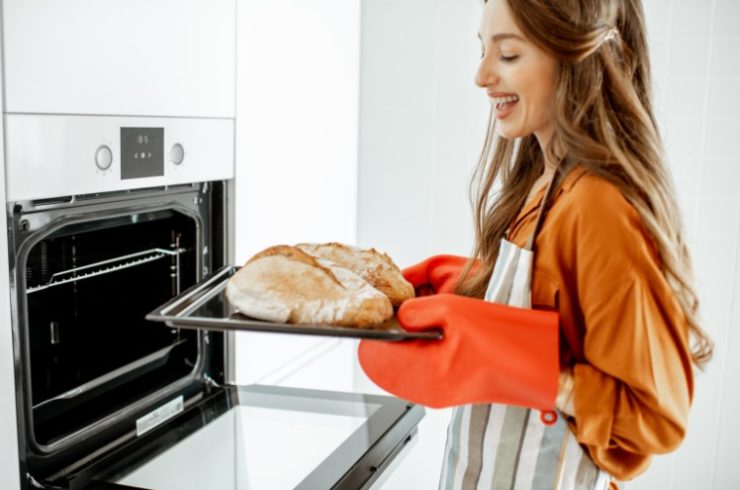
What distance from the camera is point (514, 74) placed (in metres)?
0.94

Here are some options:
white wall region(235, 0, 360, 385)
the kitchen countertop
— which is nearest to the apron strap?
white wall region(235, 0, 360, 385)

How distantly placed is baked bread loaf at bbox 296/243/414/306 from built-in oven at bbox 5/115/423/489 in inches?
7.9

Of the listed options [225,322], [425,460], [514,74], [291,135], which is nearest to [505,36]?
[514,74]

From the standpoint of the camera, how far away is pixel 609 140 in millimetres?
886

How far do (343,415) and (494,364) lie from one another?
540 millimetres

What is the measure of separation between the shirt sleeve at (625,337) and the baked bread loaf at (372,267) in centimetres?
29

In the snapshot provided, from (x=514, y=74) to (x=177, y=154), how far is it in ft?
2.01

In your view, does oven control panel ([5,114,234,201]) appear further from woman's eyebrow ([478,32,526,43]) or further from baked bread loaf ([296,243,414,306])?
woman's eyebrow ([478,32,526,43])

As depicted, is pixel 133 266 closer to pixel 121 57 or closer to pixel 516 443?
pixel 121 57

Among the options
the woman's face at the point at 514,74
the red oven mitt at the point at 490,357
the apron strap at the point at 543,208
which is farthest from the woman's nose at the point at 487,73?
the red oven mitt at the point at 490,357

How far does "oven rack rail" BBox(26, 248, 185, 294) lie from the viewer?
1150 millimetres

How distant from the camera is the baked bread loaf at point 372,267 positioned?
1106 millimetres

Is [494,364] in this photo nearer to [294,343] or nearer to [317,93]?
[294,343]

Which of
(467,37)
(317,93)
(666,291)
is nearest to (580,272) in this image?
(666,291)
